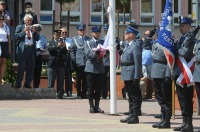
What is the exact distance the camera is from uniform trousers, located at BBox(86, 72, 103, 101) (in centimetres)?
1833

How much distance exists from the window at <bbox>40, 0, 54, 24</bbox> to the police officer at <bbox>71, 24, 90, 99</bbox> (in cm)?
2015

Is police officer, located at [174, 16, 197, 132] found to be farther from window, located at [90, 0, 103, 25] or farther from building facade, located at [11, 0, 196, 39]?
window, located at [90, 0, 103, 25]

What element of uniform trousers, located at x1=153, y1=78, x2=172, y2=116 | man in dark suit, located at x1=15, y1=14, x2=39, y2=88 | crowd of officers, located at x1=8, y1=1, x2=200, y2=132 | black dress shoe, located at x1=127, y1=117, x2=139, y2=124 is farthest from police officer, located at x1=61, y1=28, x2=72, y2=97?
uniform trousers, located at x1=153, y1=78, x2=172, y2=116

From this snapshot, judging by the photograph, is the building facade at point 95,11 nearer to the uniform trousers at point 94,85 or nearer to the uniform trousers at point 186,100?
the uniform trousers at point 94,85

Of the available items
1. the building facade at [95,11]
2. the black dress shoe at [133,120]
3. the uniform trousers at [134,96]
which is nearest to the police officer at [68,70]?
the uniform trousers at [134,96]

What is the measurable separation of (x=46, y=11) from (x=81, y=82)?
2083cm

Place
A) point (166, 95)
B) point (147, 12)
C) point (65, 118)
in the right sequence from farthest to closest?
point (147, 12), point (65, 118), point (166, 95)

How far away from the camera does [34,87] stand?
2341 centimetres

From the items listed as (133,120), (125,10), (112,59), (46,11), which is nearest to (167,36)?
(133,120)

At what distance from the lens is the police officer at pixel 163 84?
49.9 feet

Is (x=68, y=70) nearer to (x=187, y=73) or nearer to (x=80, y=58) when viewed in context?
(x=80, y=58)

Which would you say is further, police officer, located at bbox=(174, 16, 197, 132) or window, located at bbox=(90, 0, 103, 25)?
window, located at bbox=(90, 0, 103, 25)

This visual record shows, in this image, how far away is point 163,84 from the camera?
1541cm

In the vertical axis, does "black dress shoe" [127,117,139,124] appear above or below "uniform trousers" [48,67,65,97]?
below
